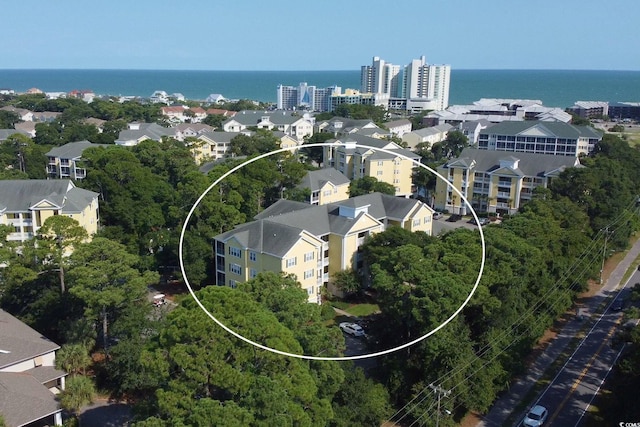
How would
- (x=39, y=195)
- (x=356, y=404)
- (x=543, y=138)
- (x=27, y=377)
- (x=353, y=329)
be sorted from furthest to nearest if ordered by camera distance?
(x=543, y=138) → (x=39, y=195) → (x=353, y=329) → (x=27, y=377) → (x=356, y=404)

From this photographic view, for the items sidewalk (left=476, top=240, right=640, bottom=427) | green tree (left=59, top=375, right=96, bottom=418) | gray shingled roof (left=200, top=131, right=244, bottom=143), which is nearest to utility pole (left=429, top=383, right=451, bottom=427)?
sidewalk (left=476, top=240, right=640, bottom=427)

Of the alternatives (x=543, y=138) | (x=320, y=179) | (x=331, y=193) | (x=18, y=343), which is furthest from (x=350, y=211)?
(x=543, y=138)

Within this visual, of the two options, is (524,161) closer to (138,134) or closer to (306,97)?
(138,134)

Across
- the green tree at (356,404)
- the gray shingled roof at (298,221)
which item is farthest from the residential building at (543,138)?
the green tree at (356,404)

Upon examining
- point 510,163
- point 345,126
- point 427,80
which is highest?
point 427,80

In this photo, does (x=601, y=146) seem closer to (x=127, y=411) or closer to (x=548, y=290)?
(x=548, y=290)

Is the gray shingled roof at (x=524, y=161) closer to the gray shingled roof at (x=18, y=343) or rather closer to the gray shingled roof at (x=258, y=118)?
the gray shingled roof at (x=258, y=118)
